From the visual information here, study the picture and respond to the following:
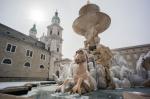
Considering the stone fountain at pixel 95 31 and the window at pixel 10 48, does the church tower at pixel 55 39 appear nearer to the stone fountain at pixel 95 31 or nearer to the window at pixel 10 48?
the window at pixel 10 48

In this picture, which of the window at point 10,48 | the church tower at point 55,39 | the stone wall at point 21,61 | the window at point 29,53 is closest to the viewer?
the stone wall at point 21,61

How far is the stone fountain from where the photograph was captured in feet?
35.2

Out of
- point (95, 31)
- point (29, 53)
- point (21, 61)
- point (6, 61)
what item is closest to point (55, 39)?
point (29, 53)

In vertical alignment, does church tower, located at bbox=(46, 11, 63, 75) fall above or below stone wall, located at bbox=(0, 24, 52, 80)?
above

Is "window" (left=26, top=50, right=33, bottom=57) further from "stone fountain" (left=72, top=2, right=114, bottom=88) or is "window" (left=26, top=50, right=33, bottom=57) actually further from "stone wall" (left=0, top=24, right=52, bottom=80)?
"stone fountain" (left=72, top=2, right=114, bottom=88)

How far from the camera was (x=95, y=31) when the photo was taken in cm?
1423

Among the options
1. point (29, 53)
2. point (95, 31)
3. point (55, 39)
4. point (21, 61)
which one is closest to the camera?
point (95, 31)

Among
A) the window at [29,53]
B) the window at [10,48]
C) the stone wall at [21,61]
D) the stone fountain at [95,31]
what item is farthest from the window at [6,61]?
the stone fountain at [95,31]

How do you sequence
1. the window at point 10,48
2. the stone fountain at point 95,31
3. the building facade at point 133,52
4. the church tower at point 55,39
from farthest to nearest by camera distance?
the church tower at point 55,39 < the building facade at point 133,52 < the window at point 10,48 < the stone fountain at point 95,31

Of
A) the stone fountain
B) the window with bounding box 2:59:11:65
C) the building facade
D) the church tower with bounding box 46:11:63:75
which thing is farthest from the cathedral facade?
the building facade

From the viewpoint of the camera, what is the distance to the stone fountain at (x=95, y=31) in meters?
10.7

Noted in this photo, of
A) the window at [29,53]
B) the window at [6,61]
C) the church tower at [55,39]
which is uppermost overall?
the church tower at [55,39]

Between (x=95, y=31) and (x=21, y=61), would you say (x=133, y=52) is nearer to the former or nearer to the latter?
(x=95, y=31)

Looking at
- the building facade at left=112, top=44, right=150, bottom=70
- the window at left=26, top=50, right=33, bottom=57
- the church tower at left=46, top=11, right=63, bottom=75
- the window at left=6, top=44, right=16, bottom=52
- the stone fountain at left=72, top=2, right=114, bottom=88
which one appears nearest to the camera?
the stone fountain at left=72, top=2, right=114, bottom=88
